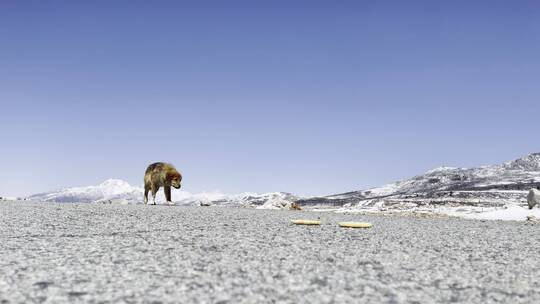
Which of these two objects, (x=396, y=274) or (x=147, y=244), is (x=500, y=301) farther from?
(x=147, y=244)

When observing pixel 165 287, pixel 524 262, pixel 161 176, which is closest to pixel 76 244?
pixel 165 287

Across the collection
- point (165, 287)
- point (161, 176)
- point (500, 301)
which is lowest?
point (500, 301)

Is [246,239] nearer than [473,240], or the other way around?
[246,239]

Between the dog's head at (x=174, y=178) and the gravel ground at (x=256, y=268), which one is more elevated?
the dog's head at (x=174, y=178)

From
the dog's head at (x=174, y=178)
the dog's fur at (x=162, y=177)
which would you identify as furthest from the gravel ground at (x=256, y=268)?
the dog's fur at (x=162, y=177)

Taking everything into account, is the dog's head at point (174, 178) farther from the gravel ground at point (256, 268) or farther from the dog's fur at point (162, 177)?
the gravel ground at point (256, 268)

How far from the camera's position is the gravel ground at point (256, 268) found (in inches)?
251

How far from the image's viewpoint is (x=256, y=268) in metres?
8.03

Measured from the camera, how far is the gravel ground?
6387 millimetres

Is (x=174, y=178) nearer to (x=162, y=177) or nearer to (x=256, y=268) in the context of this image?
(x=162, y=177)

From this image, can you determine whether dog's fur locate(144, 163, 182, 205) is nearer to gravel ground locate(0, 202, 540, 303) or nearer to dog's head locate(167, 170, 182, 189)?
dog's head locate(167, 170, 182, 189)

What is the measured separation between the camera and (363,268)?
838cm

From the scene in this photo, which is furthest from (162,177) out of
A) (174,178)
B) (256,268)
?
(256,268)

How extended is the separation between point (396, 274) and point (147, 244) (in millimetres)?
5436
